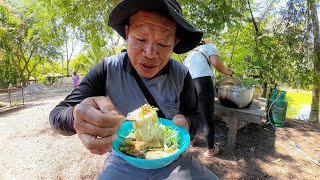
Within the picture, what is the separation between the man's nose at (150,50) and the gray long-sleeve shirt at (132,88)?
330 millimetres

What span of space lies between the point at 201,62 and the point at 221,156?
1984 millimetres

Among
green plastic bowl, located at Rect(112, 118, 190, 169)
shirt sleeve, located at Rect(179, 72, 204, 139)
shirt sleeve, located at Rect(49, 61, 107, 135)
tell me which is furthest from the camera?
shirt sleeve, located at Rect(179, 72, 204, 139)

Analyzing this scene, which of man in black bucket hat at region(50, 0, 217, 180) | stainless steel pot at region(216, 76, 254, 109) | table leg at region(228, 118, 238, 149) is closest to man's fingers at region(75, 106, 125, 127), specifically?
man in black bucket hat at region(50, 0, 217, 180)

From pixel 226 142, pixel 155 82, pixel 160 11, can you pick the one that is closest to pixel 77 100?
pixel 155 82

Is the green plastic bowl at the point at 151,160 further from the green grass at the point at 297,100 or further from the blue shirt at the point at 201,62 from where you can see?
the green grass at the point at 297,100

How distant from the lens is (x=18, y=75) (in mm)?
25844

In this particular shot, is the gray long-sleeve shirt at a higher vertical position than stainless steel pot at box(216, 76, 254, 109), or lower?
higher

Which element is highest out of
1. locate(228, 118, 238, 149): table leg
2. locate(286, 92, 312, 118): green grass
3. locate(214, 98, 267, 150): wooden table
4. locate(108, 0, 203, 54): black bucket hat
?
locate(108, 0, 203, 54): black bucket hat

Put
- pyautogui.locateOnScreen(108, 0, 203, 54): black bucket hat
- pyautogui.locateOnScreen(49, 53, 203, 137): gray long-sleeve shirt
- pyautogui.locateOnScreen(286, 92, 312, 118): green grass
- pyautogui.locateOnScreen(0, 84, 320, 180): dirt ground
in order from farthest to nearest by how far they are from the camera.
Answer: pyautogui.locateOnScreen(286, 92, 312, 118): green grass
pyautogui.locateOnScreen(0, 84, 320, 180): dirt ground
pyautogui.locateOnScreen(49, 53, 203, 137): gray long-sleeve shirt
pyautogui.locateOnScreen(108, 0, 203, 54): black bucket hat

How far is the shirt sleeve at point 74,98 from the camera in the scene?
1.39m

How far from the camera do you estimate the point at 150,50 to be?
5.49 ft

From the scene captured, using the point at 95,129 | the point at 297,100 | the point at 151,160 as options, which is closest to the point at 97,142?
the point at 95,129

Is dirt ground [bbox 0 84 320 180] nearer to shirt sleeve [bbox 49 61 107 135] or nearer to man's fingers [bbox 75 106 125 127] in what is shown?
shirt sleeve [bbox 49 61 107 135]

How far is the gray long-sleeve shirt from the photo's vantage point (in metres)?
1.88
